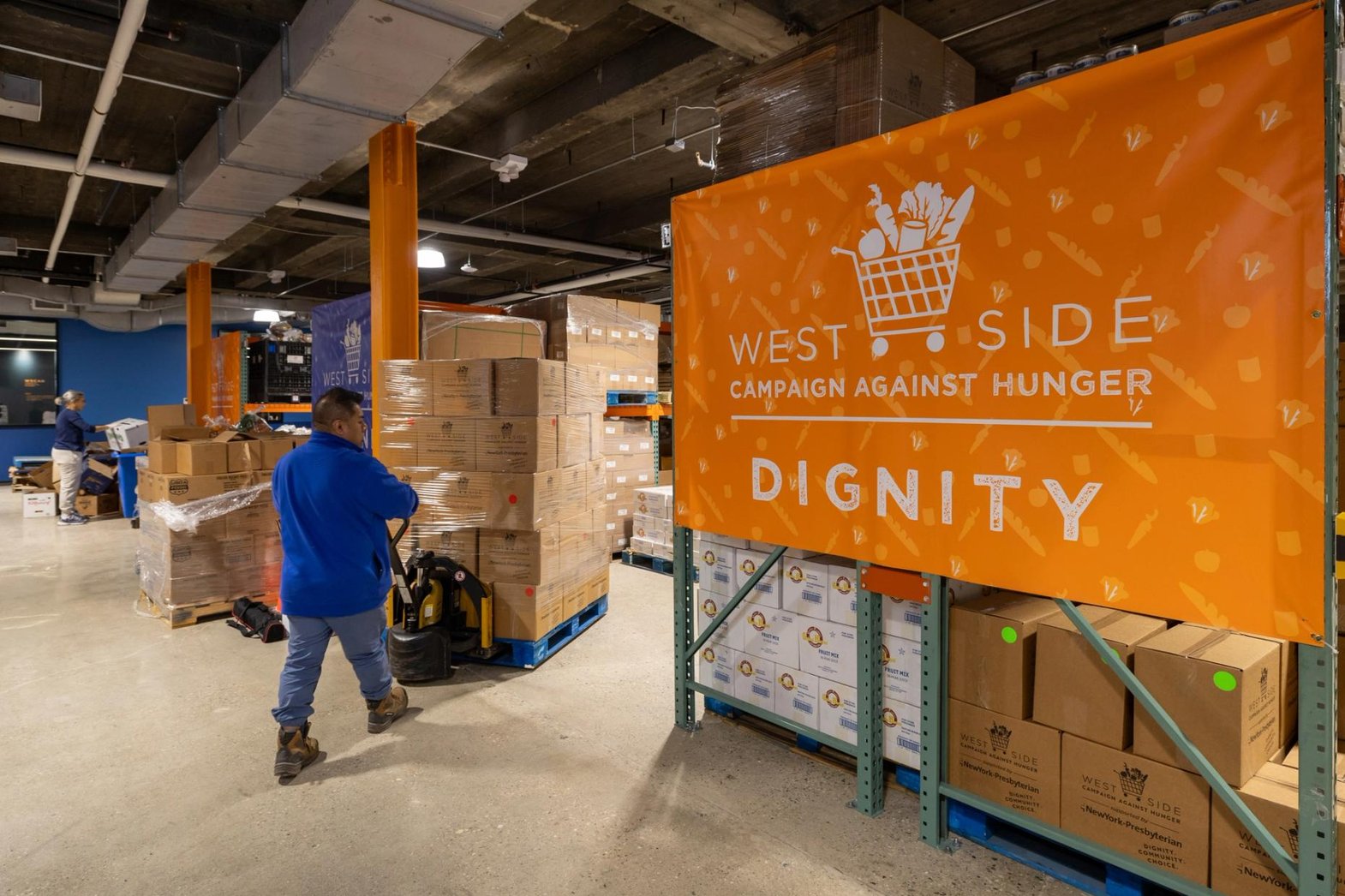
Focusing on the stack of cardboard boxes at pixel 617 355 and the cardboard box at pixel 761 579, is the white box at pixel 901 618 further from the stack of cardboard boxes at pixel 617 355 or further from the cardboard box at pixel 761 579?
the stack of cardboard boxes at pixel 617 355

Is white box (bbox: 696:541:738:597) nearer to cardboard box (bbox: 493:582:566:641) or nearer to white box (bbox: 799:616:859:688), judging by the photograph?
white box (bbox: 799:616:859:688)

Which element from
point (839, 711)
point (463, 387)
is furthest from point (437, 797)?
point (463, 387)

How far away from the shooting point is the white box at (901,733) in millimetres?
2828

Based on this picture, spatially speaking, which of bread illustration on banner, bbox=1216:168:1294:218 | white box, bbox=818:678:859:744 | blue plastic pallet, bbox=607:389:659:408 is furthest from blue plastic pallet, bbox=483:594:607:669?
bread illustration on banner, bbox=1216:168:1294:218

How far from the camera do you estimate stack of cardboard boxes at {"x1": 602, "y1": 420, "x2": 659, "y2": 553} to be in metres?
7.61

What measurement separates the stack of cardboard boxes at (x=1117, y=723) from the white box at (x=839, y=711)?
42cm

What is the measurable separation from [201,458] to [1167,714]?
6062 millimetres

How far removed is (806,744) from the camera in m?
3.30

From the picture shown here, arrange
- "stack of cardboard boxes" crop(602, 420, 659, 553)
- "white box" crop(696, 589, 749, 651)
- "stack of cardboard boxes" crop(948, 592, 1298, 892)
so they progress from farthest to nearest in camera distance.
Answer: "stack of cardboard boxes" crop(602, 420, 659, 553) → "white box" crop(696, 589, 749, 651) → "stack of cardboard boxes" crop(948, 592, 1298, 892)

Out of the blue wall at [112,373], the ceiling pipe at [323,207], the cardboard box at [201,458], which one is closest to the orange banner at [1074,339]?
the ceiling pipe at [323,207]

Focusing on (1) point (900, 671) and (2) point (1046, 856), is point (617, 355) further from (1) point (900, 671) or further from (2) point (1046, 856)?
(2) point (1046, 856)

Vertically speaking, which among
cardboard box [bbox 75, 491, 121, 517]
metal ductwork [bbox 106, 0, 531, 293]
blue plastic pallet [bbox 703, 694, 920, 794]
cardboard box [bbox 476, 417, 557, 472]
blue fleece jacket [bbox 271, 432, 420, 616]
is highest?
metal ductwork [bbox 106, 0, 531, 293]

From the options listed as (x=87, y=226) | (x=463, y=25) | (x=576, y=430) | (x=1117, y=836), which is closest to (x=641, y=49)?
(x=463, y=25)

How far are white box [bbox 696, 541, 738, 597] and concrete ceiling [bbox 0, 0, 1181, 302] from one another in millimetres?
2879
